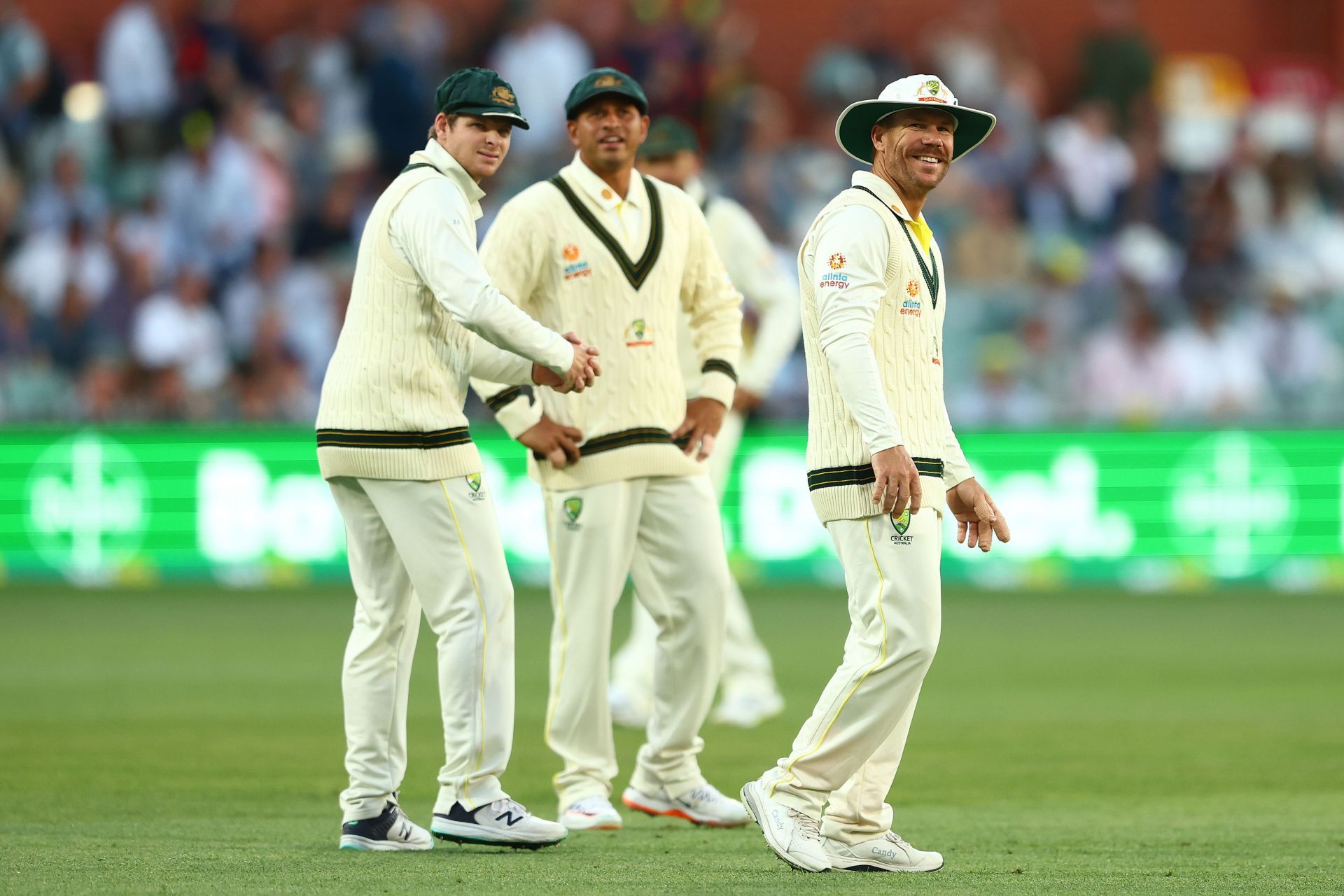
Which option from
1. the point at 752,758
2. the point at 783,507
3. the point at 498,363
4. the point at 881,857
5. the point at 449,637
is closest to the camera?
the point at 881,857

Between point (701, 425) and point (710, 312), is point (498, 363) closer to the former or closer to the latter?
point (701, 425)

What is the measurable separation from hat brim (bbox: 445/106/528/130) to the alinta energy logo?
34.5 feet

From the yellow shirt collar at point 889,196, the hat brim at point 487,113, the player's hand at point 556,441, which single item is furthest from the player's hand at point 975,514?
the hat brim at point 487,113

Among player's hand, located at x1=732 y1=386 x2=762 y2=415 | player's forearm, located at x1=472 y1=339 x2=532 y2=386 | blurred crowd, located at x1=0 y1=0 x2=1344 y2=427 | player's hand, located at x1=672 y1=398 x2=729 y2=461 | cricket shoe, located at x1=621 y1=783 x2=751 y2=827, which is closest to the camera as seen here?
player's forearm, located at x1=472 y1=339 x2=532 y2=386

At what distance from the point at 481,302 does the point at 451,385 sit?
0.46 metres

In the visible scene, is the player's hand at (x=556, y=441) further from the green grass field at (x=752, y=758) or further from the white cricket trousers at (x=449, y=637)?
the green grass field at (x=752, y=758)

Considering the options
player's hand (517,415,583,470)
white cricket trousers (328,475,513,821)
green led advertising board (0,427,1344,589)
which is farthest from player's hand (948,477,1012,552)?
green led advertising board (0,427,1344,589)

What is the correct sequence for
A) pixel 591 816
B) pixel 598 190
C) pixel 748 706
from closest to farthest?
pixel 591 816 < pixel 598 190 < pixel 748 706

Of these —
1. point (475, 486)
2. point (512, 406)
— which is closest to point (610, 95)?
point (512, 406)

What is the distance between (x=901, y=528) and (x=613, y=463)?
1.56 meters

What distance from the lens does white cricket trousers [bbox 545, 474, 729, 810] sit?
23.1 feet

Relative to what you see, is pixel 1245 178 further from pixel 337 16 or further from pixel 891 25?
pixel 337 16

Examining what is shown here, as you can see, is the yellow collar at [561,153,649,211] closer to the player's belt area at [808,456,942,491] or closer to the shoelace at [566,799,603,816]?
the player's belt area at [808,456,942,491]

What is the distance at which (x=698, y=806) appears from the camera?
7000 millimetres
